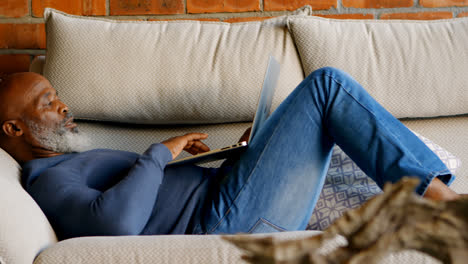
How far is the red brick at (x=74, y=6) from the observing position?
177 centimetres

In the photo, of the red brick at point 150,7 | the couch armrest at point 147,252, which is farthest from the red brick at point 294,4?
the couch armrest at point 147,252

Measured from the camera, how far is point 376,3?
1.72 meters

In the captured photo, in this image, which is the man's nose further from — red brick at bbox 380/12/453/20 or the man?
red brick at bbox 380/12/453/20

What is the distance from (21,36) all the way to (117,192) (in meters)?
1.17

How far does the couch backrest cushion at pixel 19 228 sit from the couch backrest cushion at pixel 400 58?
35.3 inches

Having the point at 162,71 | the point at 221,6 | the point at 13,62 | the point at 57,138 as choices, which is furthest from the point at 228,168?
the point at 13,62

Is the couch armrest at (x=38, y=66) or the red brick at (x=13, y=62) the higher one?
the couch armrest at (x=38, y=66)

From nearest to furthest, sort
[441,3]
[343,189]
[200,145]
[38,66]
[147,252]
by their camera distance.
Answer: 1. [147,252]
2. [343,189]
3. [200,145]
4. [38,66]
5. [441,3]

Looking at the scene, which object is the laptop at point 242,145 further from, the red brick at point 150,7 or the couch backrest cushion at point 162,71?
the red brick at point 150,7

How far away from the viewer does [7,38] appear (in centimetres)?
176

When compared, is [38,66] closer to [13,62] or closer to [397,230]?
[13,62]

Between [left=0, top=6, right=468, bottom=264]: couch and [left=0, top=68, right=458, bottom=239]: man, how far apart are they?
161 mm

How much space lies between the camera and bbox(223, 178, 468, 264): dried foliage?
0.26 m

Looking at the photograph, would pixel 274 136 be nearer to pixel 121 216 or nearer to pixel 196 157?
pixel 196 157
